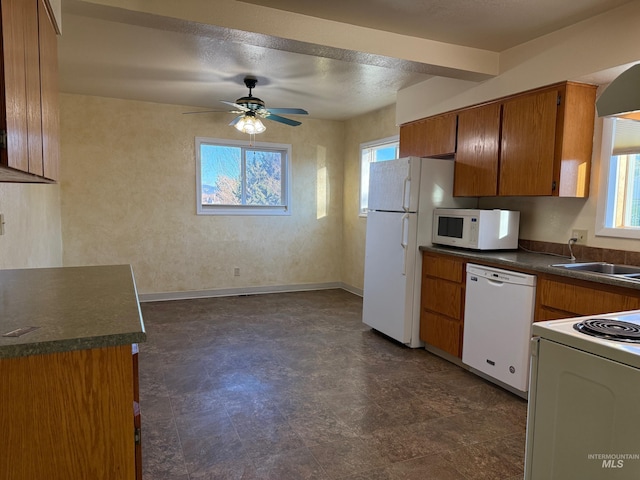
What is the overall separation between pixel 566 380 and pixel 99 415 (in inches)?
58.0

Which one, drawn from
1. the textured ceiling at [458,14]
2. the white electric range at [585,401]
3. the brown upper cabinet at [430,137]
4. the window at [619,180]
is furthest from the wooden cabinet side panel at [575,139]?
the white electric range at [585,401]

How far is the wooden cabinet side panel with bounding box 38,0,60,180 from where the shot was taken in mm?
1685

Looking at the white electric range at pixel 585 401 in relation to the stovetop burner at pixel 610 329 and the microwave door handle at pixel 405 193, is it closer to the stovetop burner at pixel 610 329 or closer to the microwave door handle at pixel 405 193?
the stovetop burner at pixel 610 329

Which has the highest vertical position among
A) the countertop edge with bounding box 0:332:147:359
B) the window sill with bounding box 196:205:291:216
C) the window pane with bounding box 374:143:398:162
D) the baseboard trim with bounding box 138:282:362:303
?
the window pane with bounding box 374:143:398:162

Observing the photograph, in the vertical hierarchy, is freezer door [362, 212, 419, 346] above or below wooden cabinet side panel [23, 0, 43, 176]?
below

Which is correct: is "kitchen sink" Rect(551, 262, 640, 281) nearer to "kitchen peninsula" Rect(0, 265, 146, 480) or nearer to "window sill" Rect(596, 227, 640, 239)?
"window sill" Rect(596, 227, 640, 239)

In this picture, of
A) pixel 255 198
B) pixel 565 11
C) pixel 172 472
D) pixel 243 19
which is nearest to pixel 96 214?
pixel 255 198

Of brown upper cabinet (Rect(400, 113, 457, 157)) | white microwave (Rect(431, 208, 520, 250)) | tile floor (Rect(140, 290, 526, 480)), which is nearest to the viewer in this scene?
tile floor (Rect(140, 290, 526, 480))

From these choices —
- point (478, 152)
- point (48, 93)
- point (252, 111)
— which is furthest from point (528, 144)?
point (48, 93)

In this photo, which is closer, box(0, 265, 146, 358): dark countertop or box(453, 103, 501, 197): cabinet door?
box(0, 265, 146, 358): dark countertop

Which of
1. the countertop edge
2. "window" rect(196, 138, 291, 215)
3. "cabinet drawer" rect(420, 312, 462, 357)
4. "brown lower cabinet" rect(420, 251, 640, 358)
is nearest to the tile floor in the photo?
"cabinet drawer" rect(420, 312, 462, 357)

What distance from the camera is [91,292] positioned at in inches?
68.4

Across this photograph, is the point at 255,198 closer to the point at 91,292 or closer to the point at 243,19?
the point at 243,19

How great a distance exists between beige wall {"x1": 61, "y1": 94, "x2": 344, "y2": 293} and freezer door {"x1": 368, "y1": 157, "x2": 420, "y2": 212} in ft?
7.22
